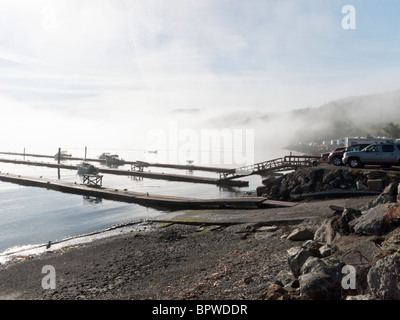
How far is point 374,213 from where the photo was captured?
31.1 ft

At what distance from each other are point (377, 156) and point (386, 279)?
23.4 metres

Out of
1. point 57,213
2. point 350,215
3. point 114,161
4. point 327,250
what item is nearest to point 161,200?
point 57,213

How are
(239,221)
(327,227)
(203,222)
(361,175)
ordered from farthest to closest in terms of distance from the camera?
(361,175) < (203,222) < (239,221) < (327,227)

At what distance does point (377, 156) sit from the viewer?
84.6ft

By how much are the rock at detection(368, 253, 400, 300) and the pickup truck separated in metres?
22.7

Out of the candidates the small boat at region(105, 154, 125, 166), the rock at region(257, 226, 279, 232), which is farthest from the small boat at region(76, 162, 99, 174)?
the rock at region(257, 226, 279, 232)

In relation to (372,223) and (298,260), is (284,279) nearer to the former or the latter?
(298,260)

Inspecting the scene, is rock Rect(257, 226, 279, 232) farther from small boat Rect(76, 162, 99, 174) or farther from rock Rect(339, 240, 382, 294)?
small boat Rect(76, 162, 99, 174)

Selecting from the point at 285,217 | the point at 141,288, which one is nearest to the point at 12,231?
the point at 141,288

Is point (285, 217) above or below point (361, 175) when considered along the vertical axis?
below

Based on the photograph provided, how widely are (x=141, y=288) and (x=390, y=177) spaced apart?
68.4 ft

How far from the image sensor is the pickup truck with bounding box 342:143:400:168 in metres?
25.4
